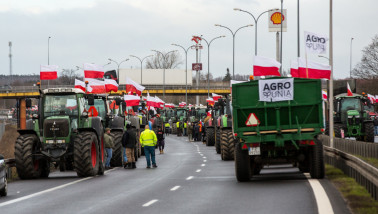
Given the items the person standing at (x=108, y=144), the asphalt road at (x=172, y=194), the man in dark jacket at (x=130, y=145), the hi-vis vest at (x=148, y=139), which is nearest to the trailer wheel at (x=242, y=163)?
the asphalt road at (x=172, y=194)

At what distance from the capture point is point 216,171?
26672 mm

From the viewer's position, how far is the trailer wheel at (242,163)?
20.6 meters

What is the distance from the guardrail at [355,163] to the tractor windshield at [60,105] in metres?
8.20

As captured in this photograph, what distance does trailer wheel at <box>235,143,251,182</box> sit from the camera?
813 inches

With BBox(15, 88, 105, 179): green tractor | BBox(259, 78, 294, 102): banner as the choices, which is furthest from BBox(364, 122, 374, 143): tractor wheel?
BBox(259, 78, 294, 102): banner

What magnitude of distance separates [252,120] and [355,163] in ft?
9.85

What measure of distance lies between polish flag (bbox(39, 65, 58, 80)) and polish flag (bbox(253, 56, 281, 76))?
36.2 ft

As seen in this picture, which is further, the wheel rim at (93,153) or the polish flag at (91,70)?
the polish flag at (91,70)

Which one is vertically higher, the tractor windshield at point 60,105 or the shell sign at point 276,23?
the shell sign at point 276,23

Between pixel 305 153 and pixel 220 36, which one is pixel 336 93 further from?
pixel 220 36

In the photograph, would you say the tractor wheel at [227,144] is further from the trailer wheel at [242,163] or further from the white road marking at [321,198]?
the white road marking at [321,198]

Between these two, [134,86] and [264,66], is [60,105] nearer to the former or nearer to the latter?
[264,66]

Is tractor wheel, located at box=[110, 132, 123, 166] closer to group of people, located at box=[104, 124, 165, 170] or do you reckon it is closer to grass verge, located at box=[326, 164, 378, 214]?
group of people, located at box=[104, 124, 165, 170]

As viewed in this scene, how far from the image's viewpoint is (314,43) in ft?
96.8
